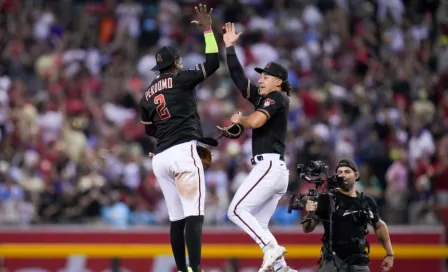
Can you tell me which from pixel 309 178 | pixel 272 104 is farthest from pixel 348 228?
pixel 272 104

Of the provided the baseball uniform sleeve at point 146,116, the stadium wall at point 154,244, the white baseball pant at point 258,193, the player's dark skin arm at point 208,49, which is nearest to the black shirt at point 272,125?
the white baseball pant at point 258,193

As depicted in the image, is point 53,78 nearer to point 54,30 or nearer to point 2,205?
point 54,30

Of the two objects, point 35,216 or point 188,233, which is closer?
point 188,233

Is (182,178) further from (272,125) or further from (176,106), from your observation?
(272,125)

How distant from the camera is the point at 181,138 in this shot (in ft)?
35.7

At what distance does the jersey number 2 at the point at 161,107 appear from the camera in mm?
10891

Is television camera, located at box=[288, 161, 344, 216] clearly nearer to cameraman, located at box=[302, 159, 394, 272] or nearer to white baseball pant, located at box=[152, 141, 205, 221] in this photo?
cameraman, located at box=[302, 159, 394, 272]

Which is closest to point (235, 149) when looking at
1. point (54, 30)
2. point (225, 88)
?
point (225, 88)

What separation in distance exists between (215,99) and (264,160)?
28.2 feet

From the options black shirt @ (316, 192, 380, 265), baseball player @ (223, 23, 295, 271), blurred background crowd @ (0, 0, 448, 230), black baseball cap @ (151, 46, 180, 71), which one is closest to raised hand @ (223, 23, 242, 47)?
baseball player @ (223, 23, 295, 271)

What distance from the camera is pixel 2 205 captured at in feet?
55.3

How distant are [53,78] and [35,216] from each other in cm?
369

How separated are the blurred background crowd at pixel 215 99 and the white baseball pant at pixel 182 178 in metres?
5.99

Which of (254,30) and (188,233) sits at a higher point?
(254,30)
